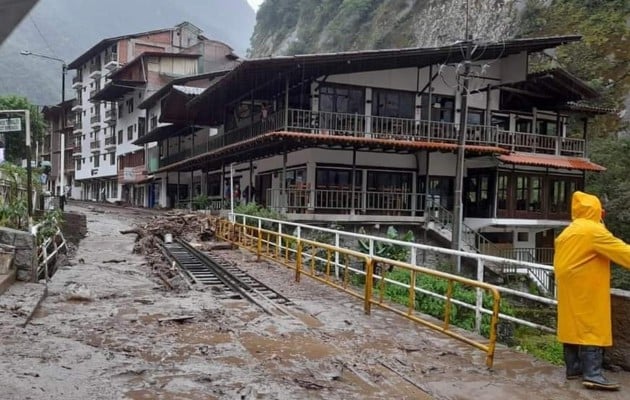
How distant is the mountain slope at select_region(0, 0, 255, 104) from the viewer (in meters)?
63.9

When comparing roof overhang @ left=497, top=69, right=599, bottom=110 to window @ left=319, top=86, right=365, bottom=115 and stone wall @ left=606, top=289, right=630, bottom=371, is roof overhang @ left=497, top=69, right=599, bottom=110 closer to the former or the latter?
window @ left=319, top=86, right=365, bottom=115

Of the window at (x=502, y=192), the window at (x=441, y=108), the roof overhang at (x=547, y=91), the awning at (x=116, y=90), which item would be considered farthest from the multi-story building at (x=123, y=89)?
the window at (x=502, y=192)

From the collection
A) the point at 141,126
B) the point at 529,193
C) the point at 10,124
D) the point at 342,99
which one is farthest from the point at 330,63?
the point at 141,126

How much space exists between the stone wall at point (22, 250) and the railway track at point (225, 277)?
121 inches

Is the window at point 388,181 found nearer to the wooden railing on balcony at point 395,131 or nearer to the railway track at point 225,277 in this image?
the wooden railing on balcony at point 395,131

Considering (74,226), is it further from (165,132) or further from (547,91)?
(547,91)

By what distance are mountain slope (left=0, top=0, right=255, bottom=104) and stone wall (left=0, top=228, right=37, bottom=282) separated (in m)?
2.71

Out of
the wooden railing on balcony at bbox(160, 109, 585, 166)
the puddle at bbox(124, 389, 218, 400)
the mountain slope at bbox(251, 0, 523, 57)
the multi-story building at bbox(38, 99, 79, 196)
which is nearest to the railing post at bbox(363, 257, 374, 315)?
the puddle at bbox(124, 389, 218, 400)

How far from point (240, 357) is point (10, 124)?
18.9ft

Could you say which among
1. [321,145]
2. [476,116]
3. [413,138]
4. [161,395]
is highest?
[476,116]

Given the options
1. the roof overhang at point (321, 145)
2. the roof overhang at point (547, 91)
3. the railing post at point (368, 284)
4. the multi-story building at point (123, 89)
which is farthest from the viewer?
the multi-story building at point (123, 89)

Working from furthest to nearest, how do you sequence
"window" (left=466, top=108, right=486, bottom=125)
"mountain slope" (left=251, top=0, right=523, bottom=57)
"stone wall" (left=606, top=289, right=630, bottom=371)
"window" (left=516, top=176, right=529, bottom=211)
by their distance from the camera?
1. "mountain slope" (left=251, top=0, right=523, bottom=57)
2. "window" (left=466, top=108, right=486, bottom=125)
3. "window" (left=516, top=176, right=529, bottom=211)
4. "stone wall" (left=606, top=289, right=630, bottom=371)

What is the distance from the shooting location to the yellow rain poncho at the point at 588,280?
4.60m

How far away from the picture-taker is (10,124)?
872cm
